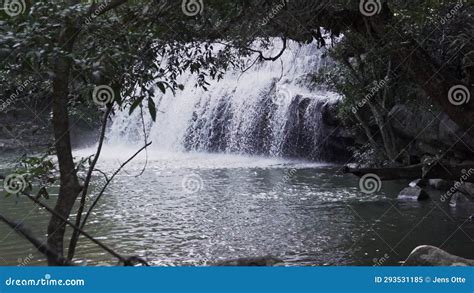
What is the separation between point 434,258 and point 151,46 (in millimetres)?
3152

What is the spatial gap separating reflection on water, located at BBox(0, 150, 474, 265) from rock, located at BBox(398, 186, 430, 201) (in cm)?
24

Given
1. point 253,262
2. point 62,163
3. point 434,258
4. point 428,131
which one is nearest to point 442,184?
point 428,131

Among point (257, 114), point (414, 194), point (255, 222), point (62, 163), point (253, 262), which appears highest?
point (62, 163)

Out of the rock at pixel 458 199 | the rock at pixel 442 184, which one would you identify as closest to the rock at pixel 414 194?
the rock at pixel 458 199

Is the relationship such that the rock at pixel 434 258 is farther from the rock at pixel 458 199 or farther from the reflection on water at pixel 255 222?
the rock at pixel 458 199

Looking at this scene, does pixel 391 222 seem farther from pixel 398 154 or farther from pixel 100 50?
pixel 100 50

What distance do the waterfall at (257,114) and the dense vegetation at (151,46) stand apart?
9.18 m

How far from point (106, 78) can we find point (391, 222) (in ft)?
24.4

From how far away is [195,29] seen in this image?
649 cm

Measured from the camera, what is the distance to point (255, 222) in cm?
1060

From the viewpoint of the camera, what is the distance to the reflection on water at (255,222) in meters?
8.60

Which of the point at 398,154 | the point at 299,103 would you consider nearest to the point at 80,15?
the point at 398,154

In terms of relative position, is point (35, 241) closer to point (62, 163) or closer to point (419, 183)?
point (62, 163)

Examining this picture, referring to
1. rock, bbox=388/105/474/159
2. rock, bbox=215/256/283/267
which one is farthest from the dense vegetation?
rock, bbox=388/105/474/159
